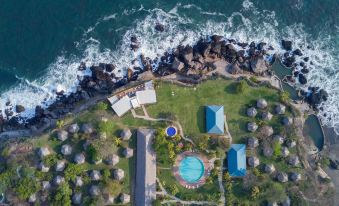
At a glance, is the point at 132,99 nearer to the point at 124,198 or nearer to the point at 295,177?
the point at 124,198

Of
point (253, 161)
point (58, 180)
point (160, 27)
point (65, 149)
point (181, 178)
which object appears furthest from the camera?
point (160, 27)

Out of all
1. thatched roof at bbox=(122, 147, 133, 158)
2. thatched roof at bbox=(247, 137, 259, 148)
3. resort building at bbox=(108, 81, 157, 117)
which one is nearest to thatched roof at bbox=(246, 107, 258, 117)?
thatched roof at bbox=(247, 137, 259, 148)

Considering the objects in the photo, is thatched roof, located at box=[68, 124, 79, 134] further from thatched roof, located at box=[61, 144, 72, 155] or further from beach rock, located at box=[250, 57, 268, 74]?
beach rock, located at box=[250, 57, 268, 74]

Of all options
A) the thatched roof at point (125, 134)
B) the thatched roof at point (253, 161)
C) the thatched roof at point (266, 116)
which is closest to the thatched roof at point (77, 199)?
the thatched roof at point (125, 134)

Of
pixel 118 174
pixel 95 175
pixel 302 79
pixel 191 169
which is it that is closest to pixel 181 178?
pixel 191 169

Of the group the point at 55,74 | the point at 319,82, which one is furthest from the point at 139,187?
the point at 319,82

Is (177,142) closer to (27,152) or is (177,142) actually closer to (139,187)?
(139,187)

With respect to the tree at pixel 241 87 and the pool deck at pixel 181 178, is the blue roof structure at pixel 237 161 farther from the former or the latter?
the tree at pixel 241 87

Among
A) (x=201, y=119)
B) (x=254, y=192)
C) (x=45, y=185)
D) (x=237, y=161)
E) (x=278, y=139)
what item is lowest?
(x=254, y=192)
